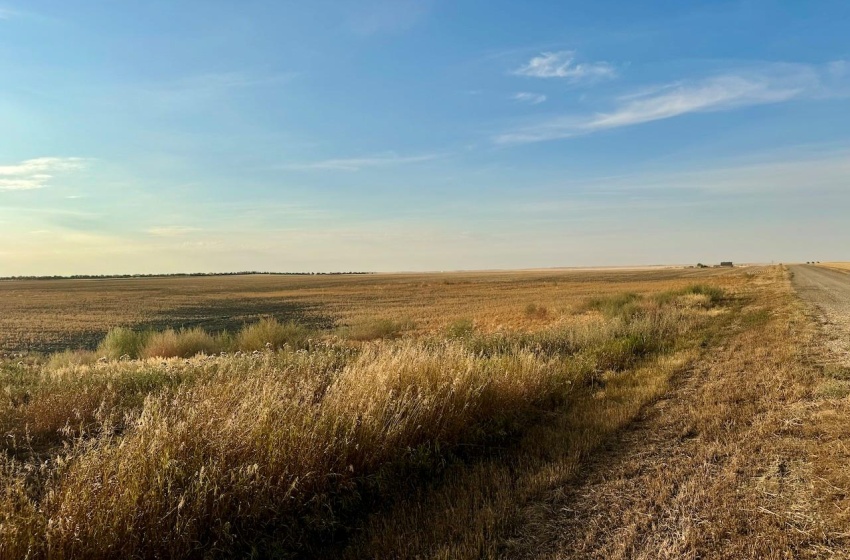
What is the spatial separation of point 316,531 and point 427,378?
297 centimetres

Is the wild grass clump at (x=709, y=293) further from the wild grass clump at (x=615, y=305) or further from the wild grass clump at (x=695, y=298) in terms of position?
the wild grass clump at (x=615, y=305)

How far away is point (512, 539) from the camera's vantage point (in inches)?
159

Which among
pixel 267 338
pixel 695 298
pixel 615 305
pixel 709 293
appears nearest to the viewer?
pixel 267 338

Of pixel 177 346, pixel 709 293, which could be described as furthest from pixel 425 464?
pixel 709 293

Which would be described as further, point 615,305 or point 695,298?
point 695,298

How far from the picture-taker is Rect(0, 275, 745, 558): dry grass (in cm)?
367

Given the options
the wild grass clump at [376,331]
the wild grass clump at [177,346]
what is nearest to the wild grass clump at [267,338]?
the wild grass clump at [177,346]

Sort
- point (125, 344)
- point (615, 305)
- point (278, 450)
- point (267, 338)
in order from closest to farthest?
point (278, 450) → point (267, 338) → point (125, 344) → point (615, 305)

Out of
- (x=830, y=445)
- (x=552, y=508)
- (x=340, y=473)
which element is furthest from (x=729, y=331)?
(x=340, y=473)

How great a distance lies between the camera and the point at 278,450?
461cm

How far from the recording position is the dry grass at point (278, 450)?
3.67 meters

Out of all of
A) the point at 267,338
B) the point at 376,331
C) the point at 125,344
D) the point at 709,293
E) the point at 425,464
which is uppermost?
the point at 709,293

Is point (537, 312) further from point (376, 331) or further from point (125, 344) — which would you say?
point (125, 344)

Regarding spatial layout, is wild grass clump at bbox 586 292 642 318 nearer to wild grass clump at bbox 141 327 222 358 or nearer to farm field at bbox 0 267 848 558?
farm field at bbox 0 267 848 558
